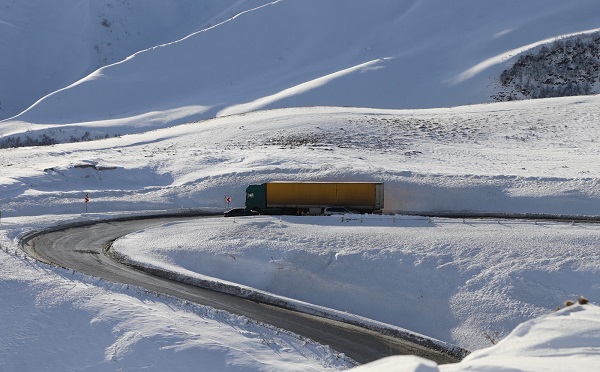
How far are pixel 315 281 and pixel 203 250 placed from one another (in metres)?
6.41

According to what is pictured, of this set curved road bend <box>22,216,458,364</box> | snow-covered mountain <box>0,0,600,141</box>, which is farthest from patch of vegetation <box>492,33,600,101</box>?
curved road bend <box>22,216,458,364</box>

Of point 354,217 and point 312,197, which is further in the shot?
point 312,197

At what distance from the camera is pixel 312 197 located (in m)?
43.3

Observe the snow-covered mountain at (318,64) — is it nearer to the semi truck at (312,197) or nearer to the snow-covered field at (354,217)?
the snow-covered field at (354,217)

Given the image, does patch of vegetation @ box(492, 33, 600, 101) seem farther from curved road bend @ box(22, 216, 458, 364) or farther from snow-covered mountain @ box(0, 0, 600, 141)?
curved road bend @ box(22, 216, 458, 364)

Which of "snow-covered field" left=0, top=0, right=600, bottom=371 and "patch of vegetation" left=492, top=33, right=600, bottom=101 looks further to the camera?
"patch of vegetation" left=492, top=33, right=600, bottom=101

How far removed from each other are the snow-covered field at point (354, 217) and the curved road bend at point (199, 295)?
1244 mm

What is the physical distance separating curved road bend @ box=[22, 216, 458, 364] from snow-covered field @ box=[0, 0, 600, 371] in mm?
1244

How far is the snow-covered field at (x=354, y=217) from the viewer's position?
76.4 feet

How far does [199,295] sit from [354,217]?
11912 millimetres

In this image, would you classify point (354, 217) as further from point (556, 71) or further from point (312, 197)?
point (556, 71)

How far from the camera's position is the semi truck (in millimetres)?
42200

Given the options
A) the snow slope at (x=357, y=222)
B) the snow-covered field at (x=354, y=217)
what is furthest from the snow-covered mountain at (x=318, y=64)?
the snow slope at (x=357, y=222)

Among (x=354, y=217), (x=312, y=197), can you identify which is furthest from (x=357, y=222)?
(x=312, y=197)
